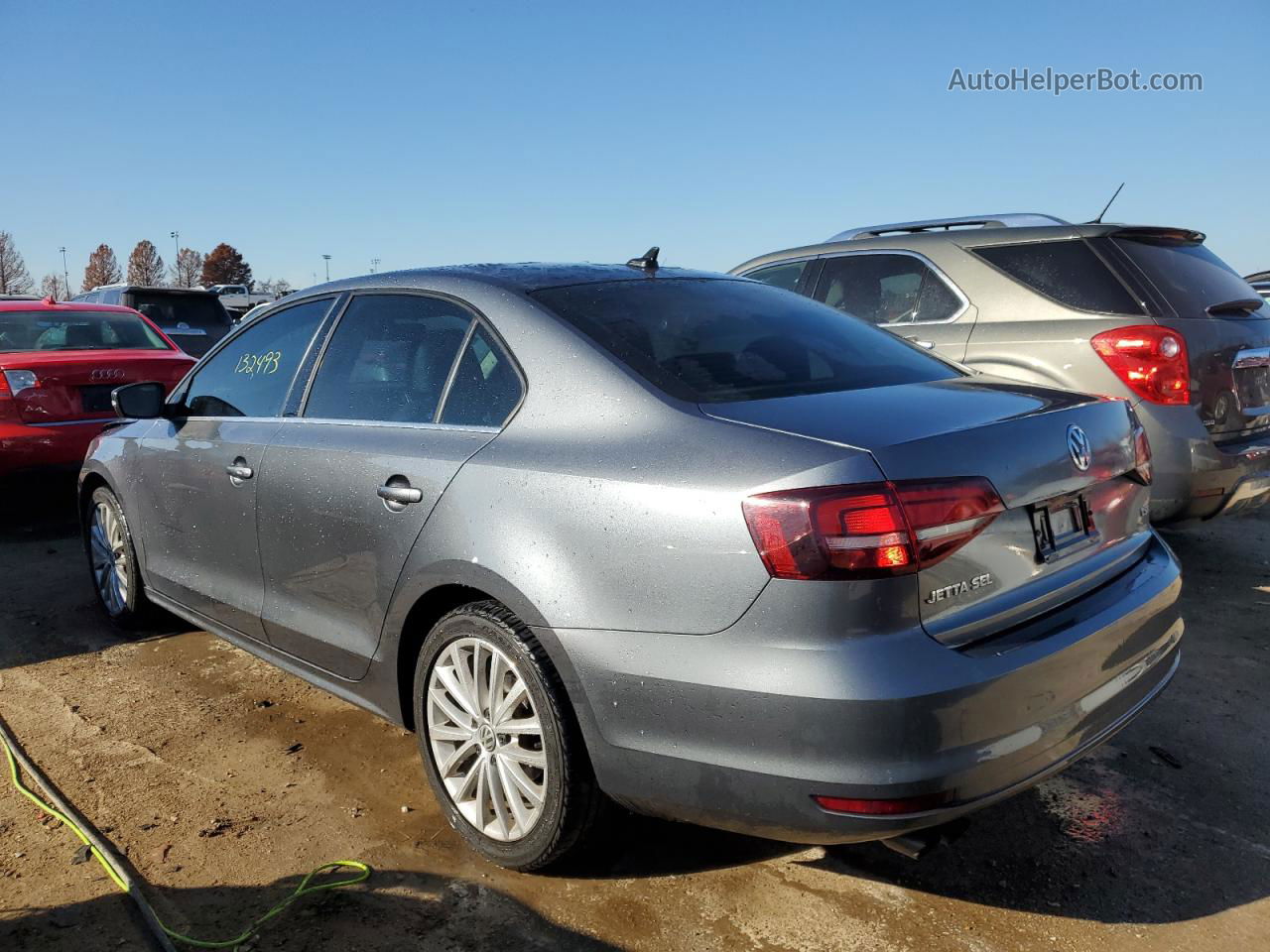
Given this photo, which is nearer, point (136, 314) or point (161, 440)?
point (161, 440)

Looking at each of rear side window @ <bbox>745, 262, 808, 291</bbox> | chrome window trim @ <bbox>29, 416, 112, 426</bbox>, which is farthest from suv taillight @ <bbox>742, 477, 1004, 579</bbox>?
chrome window trim @ <bbox>29, 416, 112, 426</bbox>

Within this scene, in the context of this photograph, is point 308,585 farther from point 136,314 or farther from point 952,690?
point 136,314

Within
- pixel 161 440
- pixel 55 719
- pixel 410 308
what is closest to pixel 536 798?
pixel 410 308

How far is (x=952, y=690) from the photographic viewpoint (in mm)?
1994

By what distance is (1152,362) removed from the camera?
453cm

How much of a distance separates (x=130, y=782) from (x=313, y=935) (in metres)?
1.19

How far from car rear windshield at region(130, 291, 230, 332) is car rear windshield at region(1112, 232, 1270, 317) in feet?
40.5

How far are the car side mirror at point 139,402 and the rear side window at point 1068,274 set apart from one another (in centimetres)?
417

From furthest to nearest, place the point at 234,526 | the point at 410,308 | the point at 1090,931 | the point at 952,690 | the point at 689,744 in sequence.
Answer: the point at 234,526, the point at 410,308, the point at 1090,931, the point at 689,744, the point at 952,690

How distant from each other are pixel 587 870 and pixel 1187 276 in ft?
13.6

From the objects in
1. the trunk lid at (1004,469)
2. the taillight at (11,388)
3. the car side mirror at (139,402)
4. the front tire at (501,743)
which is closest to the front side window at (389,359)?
the front tire at (501,743)

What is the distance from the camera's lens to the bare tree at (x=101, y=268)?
88.8 m

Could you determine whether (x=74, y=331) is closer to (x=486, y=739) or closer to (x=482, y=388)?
(x=482, y=388)

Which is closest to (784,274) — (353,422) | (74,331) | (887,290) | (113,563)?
(887,290)
